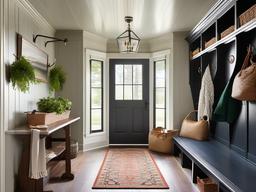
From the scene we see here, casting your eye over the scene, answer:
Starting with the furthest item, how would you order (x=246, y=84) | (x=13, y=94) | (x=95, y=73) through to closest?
(x=95, y=73)
(x=13, y=94)
(x=246, y=84)

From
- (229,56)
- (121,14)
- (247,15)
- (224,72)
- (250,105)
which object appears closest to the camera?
(247,15)

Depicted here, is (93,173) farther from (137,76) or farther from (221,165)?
(137,76)

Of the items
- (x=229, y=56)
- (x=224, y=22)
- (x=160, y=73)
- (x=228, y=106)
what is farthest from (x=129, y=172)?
(x=160, y=73)

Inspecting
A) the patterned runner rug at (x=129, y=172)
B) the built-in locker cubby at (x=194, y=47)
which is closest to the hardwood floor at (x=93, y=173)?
the patterned runner rug at (x=129, y=172)

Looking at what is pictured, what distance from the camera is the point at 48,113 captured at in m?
3.43

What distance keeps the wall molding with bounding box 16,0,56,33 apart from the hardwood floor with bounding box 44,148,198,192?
7.24 ft

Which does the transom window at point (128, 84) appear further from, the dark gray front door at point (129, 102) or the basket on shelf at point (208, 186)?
the basket on shelf at point (208, 186)

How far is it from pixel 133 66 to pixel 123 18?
1864 mm

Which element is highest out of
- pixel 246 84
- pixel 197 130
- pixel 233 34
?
pixel 233 34

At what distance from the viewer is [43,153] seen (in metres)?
2.96

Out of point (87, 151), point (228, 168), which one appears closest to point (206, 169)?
point (228, 168)

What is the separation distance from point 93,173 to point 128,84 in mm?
2686

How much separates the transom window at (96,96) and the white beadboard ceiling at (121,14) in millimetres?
844

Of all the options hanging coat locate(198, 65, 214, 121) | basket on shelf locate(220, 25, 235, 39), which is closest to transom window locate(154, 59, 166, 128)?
hanging coat locate(198, 65, 214, 121)
